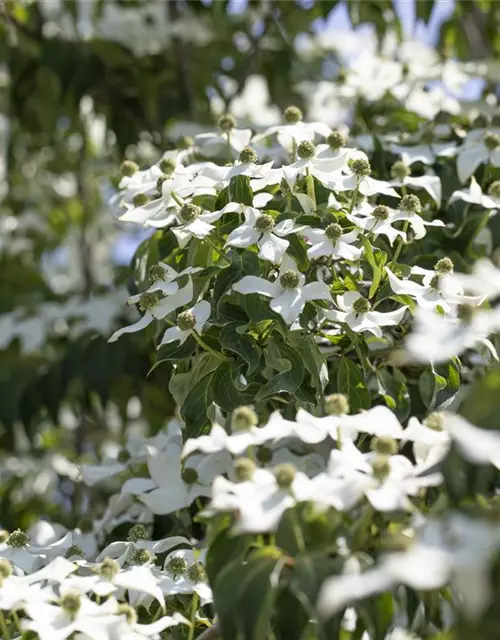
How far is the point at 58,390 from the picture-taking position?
87.2 inches

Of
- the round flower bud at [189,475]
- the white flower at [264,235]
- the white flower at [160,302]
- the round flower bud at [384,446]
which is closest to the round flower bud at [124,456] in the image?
the round flower bud at [189,475]

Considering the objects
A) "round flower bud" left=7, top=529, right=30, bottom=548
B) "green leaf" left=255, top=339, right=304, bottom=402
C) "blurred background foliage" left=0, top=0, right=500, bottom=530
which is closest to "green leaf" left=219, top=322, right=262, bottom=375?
"green leaf" left=255, top=339, right=304, bottom=402

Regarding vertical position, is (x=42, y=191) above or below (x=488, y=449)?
below

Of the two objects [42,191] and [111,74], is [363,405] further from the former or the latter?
[42,191]

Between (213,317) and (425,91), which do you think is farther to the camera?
(425,91)

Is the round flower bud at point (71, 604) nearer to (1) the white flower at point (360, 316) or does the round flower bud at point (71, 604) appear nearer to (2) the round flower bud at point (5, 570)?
(2) the round flower bud at point (5, 570)

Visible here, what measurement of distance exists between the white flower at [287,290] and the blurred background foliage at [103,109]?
0.77 metres

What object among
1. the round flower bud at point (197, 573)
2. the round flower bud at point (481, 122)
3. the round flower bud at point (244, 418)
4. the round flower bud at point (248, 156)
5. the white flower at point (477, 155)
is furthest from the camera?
the round flower bud at point (481, 122)

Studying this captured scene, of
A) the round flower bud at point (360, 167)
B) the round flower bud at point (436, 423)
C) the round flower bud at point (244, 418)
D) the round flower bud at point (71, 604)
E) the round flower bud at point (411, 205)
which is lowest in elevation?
the round flower bud at point (71, 604)

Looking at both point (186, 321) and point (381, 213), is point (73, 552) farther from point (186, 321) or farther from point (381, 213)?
point (381, 213)

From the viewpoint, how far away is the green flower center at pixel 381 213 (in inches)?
54.7

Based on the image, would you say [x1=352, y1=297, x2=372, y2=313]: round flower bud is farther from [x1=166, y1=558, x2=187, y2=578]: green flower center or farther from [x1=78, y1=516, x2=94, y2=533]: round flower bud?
[x1=78, y1=516, x2=94, y2=533]: round flower bud

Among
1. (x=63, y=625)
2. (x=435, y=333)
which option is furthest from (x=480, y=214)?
(x=63, y=625)

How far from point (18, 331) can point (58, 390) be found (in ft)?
0.92
